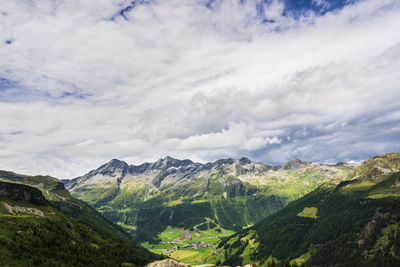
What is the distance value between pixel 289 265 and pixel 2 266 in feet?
487

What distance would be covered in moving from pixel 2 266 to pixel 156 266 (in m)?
96.2

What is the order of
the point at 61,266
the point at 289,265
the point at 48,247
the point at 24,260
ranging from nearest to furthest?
the point at 289,265 → the point at 24,260 → the point at 61,266 → the point at 48,247

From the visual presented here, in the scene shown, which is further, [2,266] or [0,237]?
[0,237]

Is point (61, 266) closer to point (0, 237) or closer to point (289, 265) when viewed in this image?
point (0, 237)

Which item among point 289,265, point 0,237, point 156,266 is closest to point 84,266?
point 0,237

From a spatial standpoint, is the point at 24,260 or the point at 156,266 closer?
the point at 156,266

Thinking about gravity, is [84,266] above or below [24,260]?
below

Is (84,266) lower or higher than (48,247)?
lower

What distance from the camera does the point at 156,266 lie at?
107 m

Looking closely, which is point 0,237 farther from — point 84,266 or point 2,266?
point 84,266

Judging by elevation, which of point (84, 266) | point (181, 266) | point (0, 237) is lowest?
point (84, 266)

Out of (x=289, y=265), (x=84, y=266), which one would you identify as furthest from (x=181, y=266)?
(x=84, y=266)

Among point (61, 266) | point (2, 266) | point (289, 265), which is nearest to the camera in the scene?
point (289, 265)

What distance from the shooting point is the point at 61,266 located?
173500 millimetres
